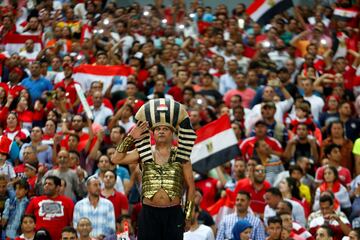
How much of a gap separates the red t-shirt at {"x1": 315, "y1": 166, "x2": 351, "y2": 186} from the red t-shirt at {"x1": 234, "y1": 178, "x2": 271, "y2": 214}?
853 mm

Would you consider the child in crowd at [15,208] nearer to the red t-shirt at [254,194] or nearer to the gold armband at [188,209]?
the red t-shirt at [254,194]

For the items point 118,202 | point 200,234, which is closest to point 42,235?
point 118,202

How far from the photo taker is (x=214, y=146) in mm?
16156

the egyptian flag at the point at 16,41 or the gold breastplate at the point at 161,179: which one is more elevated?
the gold breastplate at the point at 161,179

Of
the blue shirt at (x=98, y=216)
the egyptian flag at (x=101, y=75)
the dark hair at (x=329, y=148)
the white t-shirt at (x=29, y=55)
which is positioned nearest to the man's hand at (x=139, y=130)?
the blue shirt at (x=98, y=216)

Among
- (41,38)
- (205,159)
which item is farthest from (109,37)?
(205,159)

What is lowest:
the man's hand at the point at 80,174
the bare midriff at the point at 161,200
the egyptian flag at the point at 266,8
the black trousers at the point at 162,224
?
the man's hand at the point at 80,174

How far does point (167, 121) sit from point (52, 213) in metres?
3.97

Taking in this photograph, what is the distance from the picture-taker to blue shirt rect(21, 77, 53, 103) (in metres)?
18.2

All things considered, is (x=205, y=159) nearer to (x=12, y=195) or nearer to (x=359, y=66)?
(x=12, y=195)

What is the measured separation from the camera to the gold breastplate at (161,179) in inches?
423

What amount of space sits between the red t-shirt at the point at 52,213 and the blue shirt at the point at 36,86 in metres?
4.04

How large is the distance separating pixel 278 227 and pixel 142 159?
3310 mm

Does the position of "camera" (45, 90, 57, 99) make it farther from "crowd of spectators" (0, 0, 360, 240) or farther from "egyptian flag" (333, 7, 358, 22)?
"egyptian flag" (333, 7, 358, 22)
